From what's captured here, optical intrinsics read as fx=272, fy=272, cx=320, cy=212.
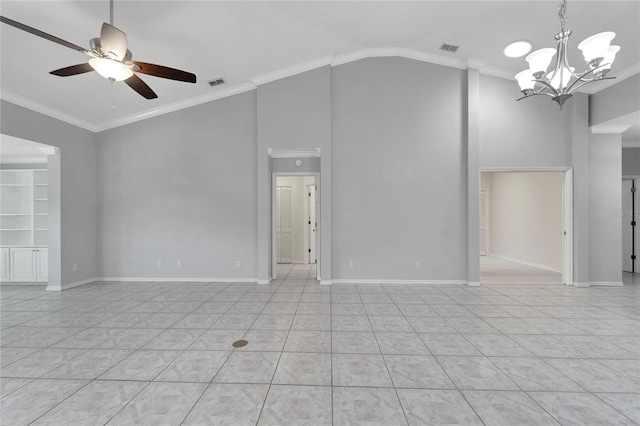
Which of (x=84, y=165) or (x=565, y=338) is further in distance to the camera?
(x=84, y=165)

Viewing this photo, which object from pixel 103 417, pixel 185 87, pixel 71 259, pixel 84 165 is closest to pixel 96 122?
pixel 84 165

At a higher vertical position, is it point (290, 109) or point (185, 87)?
point (185, 87)

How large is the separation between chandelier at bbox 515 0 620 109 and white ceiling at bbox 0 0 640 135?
132 centimetres

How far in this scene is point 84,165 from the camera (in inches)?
215

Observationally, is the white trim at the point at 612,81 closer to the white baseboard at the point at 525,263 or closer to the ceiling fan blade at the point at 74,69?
the white baseboard at the point at 525,263

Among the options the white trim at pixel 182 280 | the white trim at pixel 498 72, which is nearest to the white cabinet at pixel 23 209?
the white trim at pixel 182 280

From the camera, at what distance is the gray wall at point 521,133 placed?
5.19m

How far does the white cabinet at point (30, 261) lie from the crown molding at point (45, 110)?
8.40 feet

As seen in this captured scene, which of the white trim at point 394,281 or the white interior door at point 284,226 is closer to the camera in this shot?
the white trim at point 394,281

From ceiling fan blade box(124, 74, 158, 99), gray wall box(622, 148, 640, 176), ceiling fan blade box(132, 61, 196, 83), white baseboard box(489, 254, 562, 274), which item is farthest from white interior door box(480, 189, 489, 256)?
ceiling fan blade box(124, 74, 158, 99)

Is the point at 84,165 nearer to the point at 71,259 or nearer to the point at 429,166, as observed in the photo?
the point at 71,259

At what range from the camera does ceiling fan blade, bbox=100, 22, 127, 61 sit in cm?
231

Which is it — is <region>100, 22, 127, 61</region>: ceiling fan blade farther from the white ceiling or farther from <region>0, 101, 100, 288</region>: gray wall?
<region>0, 101, 100, 288</region>: gray wall

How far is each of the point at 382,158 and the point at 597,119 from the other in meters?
3.94
